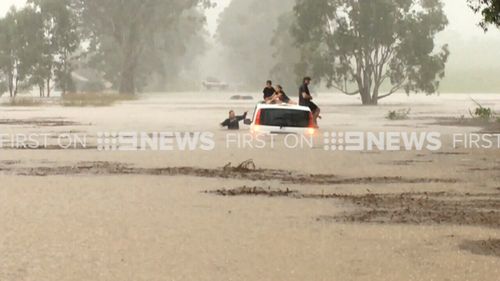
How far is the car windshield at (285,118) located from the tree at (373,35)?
150 feet

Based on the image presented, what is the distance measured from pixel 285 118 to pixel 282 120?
9.0 inches

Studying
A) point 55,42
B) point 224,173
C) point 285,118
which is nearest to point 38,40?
point 55,42

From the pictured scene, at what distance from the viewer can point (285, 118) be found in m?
26.2

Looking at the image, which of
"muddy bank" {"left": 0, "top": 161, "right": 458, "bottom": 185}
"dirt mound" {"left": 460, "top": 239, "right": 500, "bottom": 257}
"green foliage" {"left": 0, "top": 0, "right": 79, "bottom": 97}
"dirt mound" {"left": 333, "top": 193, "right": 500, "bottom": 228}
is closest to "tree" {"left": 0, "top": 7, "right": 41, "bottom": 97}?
"green foliage" {"left": 0, "top": 0, "right": 79, "bottom": 97}

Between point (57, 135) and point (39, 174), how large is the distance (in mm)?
13955

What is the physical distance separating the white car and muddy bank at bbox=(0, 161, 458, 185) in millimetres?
5473

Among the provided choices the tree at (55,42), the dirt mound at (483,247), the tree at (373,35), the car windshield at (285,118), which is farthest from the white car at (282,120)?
the tree at (55,42)

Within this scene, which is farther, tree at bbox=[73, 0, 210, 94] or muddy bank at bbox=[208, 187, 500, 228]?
tree at bbox=[73, 0, 210, 94]

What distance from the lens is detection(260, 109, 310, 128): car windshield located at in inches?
1023

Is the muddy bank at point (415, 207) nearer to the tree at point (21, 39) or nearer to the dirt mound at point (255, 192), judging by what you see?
the dirt mound at point (255, 192)

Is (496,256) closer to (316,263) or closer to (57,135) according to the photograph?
(316,263)

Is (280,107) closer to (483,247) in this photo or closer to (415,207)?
(415,207)

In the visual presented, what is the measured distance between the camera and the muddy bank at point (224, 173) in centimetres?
1745

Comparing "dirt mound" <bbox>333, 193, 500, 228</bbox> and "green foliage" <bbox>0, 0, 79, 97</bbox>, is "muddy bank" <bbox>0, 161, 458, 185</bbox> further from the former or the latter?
"green foliage" <bbox>0, 0, 79, 97</bbox>
